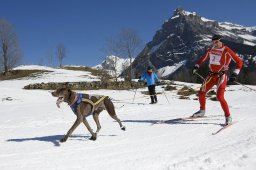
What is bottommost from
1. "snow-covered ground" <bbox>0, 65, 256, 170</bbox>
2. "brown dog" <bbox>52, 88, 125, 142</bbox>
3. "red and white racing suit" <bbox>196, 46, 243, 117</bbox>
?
"snow-covered ground" <bbox>0, 65, 256, 170</bbox>

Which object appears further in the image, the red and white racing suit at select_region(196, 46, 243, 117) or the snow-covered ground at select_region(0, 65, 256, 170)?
the red and white racing suit at select_region(196, 46, 243, 117)

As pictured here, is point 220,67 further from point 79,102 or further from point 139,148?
point 79,102

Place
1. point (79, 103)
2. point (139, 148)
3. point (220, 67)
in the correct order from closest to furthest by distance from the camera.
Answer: point (139, 148) < point (79, 103) < point (220, 67)

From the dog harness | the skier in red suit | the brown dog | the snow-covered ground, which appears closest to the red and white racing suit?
the skier in red suit

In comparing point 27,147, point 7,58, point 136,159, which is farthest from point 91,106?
point 7,58

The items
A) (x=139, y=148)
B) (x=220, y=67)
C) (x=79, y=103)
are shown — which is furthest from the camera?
(x=220, y=67)

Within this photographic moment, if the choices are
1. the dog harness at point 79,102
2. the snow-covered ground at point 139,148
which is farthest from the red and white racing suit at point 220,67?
the dog harness at point 79,102

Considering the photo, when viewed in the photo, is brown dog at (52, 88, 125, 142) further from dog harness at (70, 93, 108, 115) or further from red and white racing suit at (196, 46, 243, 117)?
red and white racing suit at (196, 46, 243, 117)

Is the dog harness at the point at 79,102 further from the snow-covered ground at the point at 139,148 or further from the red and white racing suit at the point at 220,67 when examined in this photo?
the red and white racing suit at the point at 220,67

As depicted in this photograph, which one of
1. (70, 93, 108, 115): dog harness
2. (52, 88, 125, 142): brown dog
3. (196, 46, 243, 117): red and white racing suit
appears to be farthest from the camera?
(196, 46, 243, 117): red and white racing suit

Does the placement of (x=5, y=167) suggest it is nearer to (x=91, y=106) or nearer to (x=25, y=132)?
(x=91, y=106)

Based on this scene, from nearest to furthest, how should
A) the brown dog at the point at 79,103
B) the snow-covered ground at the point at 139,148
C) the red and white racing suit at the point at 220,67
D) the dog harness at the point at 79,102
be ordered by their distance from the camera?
the snow-covered ground at the point at 139,148
the brown dog at the point at 79,103
the dog harness at the point at 79,102
the red and white racing suit at the point at 220,67

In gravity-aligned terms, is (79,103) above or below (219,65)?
below

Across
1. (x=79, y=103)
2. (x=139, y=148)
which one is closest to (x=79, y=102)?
(x=79, y=103)
